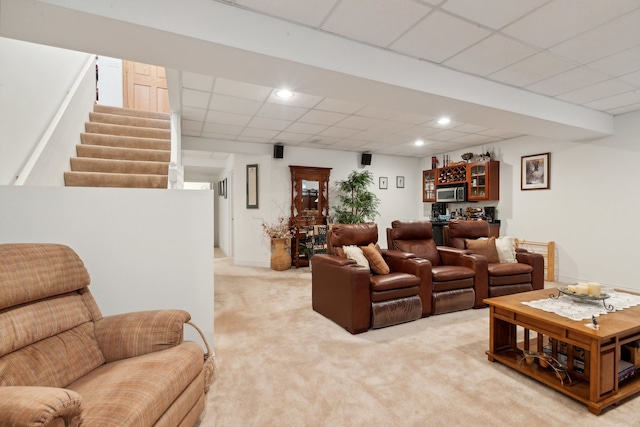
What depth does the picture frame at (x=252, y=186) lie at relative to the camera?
644 cm

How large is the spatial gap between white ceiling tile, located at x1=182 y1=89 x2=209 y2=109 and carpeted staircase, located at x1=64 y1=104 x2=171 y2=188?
74 centimetres

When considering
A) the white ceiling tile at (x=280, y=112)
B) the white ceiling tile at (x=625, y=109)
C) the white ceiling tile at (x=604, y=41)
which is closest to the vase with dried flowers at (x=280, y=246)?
the white ceiling tile at (x=280, y=112)

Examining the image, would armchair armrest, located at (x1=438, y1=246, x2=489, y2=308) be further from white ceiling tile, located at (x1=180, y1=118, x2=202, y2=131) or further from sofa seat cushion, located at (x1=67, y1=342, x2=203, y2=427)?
white ceiling tile, located at (x1=180, y1=118, x2=202, y2=131)

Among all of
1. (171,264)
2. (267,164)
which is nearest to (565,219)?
A: (267,164)

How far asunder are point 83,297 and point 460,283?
3478 mm

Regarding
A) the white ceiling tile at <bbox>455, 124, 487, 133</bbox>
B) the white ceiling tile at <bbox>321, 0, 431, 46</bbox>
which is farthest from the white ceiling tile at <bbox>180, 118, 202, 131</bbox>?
the white ceiling tile at <bbox>455, 124, 487, 133</bbox>

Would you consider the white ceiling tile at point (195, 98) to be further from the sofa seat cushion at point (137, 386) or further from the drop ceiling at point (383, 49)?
the sofa seat cushion at point (137, 386)

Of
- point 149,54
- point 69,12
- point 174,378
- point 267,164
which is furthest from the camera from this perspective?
point 267,164

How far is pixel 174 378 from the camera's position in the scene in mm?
1465

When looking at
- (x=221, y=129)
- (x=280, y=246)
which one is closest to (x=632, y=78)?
(x=221, y=129)

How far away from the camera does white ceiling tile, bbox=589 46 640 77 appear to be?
2678mm

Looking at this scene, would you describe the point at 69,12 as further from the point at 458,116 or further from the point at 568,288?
the point at 568,288

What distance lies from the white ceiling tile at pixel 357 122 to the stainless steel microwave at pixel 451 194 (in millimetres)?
2560

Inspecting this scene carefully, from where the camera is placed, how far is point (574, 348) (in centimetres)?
213
